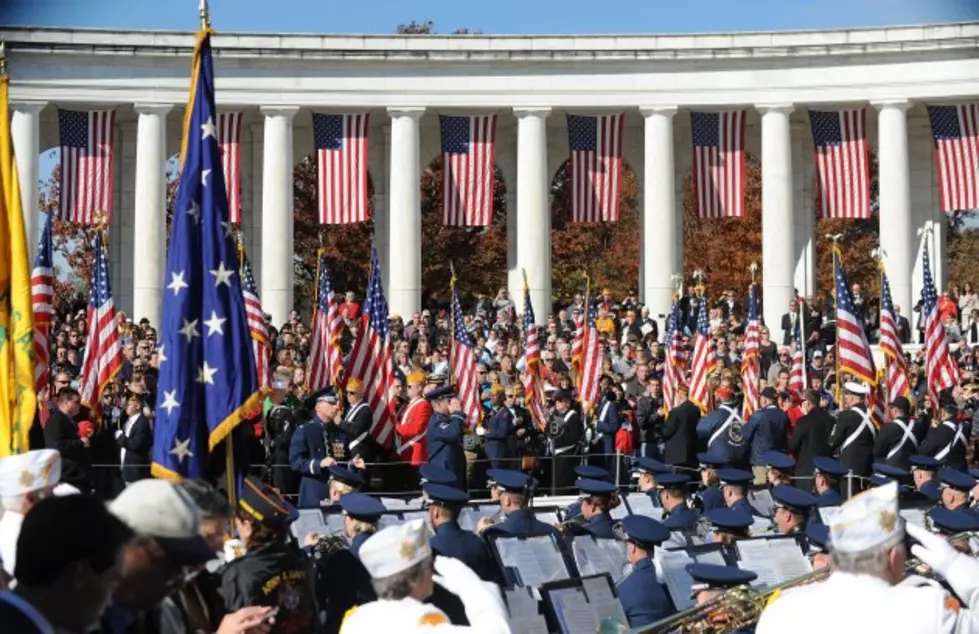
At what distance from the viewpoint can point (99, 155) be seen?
6097 centimetres

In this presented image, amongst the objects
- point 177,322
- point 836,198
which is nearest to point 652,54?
point 836,198

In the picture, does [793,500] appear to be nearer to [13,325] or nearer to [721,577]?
[721,577]

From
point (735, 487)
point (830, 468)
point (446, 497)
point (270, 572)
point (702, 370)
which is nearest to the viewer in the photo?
point (270, 572)

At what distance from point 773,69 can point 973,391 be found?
99.2 feet

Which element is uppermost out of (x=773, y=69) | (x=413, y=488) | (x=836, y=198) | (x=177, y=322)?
(x=773, y=69)

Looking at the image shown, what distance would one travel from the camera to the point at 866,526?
859 centimetres

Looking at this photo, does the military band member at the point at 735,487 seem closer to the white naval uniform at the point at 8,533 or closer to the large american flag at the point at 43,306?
the large american flag at the point at 43,306

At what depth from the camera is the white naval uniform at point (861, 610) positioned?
854 cm

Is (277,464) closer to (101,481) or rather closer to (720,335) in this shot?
(101,481)

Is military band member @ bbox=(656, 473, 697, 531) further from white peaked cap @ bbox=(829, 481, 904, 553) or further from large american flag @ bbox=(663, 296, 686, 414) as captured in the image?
large american flag @ bbox=(663, 296, 686, 414)

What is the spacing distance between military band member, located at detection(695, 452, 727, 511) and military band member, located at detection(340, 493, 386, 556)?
304 inches

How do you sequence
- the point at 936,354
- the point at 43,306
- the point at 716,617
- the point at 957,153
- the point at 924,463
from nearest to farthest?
1. the point at 716,617
2. the point at 924,463
3. the point at 43,306
4. the point at 936,354
5. the point at 957,153

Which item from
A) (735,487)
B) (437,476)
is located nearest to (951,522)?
(735,487)

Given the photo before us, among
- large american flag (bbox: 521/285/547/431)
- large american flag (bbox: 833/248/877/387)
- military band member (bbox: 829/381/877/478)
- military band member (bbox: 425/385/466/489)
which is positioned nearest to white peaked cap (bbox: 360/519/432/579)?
military band member (bbox: 425/385/466/489)
